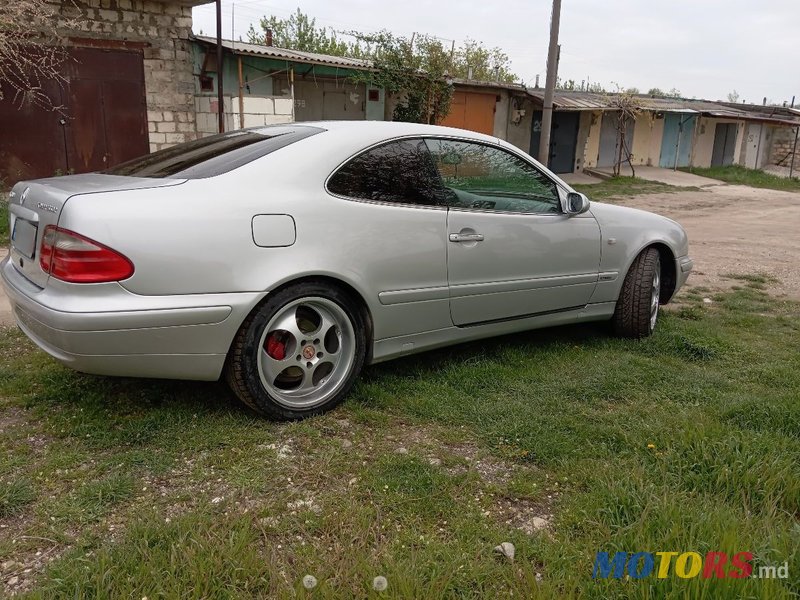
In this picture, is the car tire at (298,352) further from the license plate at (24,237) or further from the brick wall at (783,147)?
the brick wall at (783,147)

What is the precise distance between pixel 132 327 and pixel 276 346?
0.66m

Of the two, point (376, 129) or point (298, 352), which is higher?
point (376, 129)

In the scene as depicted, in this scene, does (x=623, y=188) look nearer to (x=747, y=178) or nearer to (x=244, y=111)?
(x=747, y=178)

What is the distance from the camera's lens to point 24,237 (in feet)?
9.82

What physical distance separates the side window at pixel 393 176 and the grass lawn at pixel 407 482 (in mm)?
1015

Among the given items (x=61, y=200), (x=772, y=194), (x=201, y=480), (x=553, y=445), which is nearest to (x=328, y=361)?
(x=201, y=480)

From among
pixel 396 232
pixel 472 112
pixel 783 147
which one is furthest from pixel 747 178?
pixel 396 232

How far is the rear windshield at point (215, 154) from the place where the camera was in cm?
306

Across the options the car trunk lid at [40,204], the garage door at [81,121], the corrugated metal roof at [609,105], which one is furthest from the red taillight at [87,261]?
the corrugated metal roof at [609,105]

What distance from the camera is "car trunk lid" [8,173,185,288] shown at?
274 centimetres

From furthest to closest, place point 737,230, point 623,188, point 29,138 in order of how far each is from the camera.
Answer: point 623,188 → point 737,230 → point 29,138

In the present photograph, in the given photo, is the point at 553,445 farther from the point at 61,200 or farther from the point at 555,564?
the point at 61,200

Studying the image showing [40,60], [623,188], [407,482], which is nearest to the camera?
[407,482]

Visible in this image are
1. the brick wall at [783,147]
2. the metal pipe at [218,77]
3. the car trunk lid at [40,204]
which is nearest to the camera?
the car trunk lid at [40,204]
